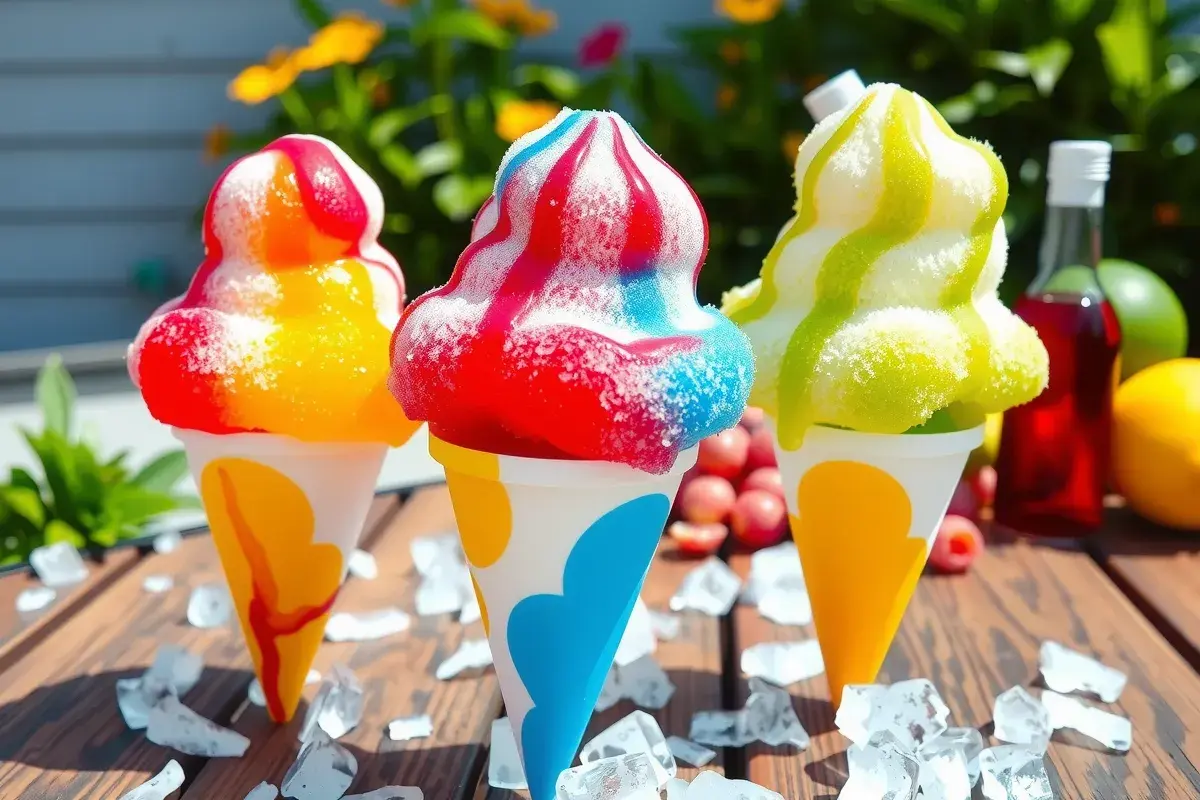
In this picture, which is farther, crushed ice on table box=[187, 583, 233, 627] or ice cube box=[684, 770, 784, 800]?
crushed ice on table box=[187, 583, 233, 627]

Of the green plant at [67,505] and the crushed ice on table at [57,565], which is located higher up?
the crushed ice on table at [57,565]

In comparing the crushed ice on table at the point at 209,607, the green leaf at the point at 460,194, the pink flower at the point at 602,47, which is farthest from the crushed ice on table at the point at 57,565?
the pink flower at the point at 602,47

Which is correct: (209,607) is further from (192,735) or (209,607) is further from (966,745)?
(966,745)

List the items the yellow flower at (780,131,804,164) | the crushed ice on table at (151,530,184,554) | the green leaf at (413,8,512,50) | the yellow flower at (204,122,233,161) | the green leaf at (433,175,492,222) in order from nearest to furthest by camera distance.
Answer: the crushed ice on table at (151,530,184,554)
the yellow flower at (780,131,804,164)
the green leaf at (433,175,492,222)
the green leaf at (413,8,512,50)
the yellow flower at (204,122,233,161)

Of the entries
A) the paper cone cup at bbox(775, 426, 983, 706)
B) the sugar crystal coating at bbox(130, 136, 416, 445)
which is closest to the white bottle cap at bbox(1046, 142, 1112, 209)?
the paper cone cup at bbox(775, 426, 983, 706)

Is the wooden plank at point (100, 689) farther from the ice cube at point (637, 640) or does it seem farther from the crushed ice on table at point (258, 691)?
the ice cube at point (637, 640)

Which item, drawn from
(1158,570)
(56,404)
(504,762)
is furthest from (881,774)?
(56,404)

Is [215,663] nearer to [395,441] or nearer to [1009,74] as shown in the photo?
[395,441]

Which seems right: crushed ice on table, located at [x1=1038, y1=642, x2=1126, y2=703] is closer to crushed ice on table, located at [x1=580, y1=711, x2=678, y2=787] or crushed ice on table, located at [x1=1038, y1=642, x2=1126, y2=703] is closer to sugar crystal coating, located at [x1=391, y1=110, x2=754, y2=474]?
crushed ice on table, located at [x1=580, y1=711, x2=678, y2=787]
